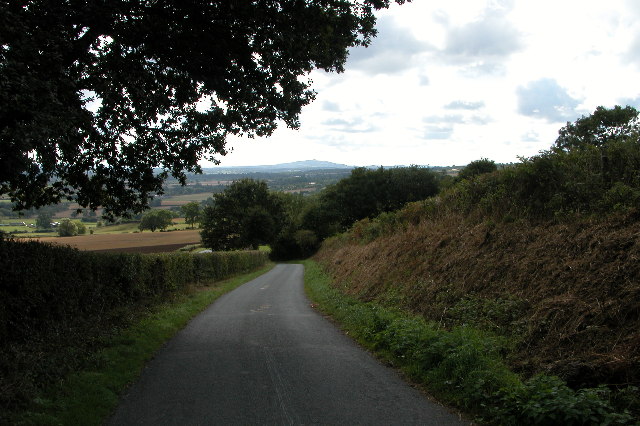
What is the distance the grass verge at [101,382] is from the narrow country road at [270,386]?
246 millimetres

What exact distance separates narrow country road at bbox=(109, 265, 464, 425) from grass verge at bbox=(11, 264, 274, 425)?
0.25 m

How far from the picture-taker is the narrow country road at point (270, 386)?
5.35 meters

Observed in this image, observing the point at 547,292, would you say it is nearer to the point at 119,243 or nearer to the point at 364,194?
the point at 119,243

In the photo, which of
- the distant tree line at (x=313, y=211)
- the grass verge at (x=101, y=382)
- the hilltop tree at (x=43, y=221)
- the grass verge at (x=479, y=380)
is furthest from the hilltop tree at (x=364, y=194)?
the grass verge at (x=479, y=380)

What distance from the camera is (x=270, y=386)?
6.52 meters

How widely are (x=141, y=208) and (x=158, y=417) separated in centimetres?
802

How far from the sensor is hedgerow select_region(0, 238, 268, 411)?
6637mm

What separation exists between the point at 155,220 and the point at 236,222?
610 inches

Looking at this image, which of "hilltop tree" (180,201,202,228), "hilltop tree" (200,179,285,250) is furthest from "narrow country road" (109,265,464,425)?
"hilltop tree" (180,201,202,228)

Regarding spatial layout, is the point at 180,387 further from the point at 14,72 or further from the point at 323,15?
the point at 323,15

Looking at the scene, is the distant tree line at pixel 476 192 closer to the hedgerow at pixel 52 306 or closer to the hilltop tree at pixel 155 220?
the hilltop tree at pixel 155 220

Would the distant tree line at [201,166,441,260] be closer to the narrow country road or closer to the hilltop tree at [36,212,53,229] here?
the hilltop tree at [36,212,53,229]

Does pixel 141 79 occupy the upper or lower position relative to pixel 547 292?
upper

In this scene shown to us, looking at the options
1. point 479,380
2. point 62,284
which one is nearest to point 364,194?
point 62,284
